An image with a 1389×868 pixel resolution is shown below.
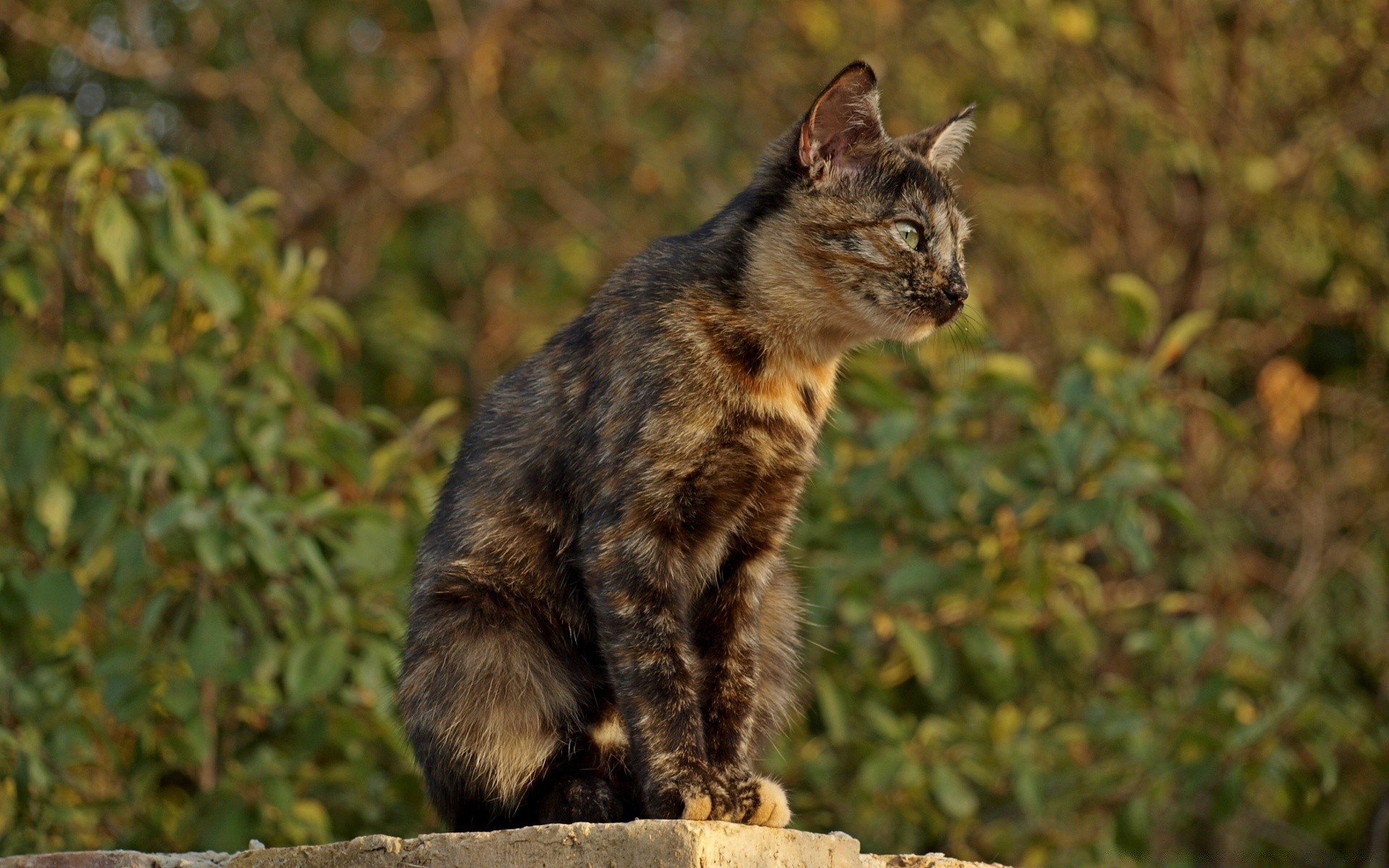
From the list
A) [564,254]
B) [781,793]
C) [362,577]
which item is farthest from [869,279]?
[564,254]

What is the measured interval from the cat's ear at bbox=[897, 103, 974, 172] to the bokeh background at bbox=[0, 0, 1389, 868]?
525 mm

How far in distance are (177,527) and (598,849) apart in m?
2.69

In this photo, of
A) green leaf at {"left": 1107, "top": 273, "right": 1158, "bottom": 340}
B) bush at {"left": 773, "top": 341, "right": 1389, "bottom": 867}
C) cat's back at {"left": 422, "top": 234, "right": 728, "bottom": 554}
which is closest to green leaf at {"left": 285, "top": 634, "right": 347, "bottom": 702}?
cat's back at {"left": 422, "top": 234, "right": 728, "bottom": 554}

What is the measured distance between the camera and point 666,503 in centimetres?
395

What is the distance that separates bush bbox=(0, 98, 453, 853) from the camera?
216 inches

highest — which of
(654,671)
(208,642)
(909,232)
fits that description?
(909,232)

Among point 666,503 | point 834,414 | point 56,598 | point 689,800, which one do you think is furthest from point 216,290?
point 689,800

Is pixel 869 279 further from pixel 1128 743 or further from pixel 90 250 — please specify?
pixel 90 250

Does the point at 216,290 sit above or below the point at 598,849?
above

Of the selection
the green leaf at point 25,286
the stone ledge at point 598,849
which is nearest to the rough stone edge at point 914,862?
the stone ledge at point 598,849

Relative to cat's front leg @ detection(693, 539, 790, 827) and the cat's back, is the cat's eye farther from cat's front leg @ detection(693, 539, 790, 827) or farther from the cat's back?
cat's front leg @ detection(693, 539, 790, 827)

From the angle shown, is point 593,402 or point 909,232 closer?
Result: point 593,402

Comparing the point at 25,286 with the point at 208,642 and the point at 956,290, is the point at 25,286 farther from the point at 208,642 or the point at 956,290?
the point at 956,290

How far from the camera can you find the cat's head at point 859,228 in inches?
168
